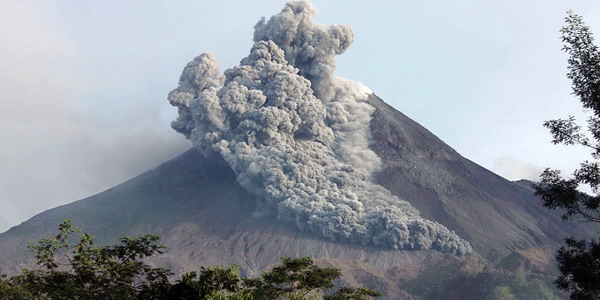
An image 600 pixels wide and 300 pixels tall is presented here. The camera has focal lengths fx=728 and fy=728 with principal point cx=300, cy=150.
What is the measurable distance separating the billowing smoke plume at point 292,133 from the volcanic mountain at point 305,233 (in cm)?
365

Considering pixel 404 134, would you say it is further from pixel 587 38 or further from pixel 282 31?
pixel 587 38

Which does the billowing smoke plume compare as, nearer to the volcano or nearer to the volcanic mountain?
the volcano

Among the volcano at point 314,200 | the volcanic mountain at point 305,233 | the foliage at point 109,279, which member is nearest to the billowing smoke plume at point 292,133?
the volcano at point 314,200

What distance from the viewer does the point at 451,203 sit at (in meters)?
131

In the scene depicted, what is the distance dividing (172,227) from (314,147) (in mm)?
31512

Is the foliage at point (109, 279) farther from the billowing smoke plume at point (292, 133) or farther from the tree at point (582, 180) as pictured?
the billowing smoke plume at point (292, 133)

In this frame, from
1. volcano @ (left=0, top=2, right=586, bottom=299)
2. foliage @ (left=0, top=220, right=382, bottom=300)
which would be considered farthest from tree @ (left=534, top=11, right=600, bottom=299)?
volcano @ (left=0, top=2, right=586, bottom=299)

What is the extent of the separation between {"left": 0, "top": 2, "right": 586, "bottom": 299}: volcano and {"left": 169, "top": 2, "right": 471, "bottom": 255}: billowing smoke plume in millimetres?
239

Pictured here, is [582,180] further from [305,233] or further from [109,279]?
[305,233]

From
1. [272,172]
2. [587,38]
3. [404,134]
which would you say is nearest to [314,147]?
[272,172]

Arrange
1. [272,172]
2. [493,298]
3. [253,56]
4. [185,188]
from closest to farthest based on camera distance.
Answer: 1. [493,298]
2. [272,172]
3. [253,56]
4. [185,188]

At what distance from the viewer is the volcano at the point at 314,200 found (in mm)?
106875

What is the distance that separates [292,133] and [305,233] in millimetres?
16922

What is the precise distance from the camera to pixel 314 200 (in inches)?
4375
